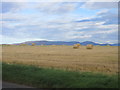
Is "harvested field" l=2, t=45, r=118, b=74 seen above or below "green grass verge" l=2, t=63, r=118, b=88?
above

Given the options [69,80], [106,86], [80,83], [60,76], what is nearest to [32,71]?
[60,76]

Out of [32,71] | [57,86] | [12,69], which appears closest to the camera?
[57,86]

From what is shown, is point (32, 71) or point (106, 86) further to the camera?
point (32, 71)

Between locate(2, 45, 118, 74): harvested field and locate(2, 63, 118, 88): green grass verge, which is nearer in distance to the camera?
locate(2, 63, 118, 88): green grass verge

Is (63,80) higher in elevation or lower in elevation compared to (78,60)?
lower

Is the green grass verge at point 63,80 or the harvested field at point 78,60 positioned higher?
the harvested field at point 78,60

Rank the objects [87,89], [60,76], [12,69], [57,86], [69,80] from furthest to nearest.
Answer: [12,69]
[60,76]
[69,80]
[57,86]
[87,89]

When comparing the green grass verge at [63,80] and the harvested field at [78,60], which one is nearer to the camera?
the green grass verge at [63,80]

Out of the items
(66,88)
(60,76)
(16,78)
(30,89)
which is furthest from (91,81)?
(16,78)

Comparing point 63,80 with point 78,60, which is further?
point 78,60

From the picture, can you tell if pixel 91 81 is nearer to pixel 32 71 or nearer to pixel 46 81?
pixel 46 81

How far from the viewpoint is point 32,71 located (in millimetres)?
10961

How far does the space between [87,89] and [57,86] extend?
118 cm

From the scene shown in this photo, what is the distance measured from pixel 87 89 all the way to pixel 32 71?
14.8ft
